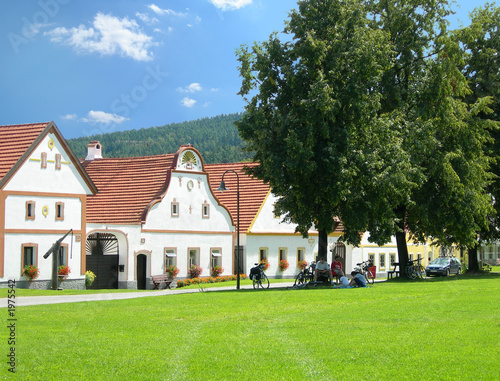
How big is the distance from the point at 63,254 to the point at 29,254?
2.35 m

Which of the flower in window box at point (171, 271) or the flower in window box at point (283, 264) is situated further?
the flower in window box at point (283, 264)

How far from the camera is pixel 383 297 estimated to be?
76.5 ft

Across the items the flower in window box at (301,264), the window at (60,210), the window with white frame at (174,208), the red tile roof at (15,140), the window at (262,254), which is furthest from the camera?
the flower in window box at (301,264)

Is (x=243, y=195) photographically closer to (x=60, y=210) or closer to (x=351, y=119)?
(x=60, y=210)

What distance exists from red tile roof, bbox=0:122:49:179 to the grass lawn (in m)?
17.3

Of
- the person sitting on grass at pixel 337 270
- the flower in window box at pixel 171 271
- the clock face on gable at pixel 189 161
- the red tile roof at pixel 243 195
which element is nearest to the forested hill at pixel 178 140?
the red tile roof at pixel 243 195

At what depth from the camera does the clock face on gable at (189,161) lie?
47.6 meters

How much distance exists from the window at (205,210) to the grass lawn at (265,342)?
28.1 m

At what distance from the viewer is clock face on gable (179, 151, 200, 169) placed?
156ft

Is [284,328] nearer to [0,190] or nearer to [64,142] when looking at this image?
[0,190]

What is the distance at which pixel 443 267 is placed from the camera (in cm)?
5306

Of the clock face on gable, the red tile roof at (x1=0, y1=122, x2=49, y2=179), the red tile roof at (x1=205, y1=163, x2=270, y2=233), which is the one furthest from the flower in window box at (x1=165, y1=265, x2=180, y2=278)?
the red tile roof at (x1=0, y1=122, x2=49, y2=179)

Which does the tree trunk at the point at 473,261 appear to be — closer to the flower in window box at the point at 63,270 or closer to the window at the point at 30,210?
the flower in window box at the point at 63,270

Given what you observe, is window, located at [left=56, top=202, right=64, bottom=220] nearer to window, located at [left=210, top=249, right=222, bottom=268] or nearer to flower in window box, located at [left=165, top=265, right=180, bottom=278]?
flower in window box, located at [left=165, top=265, right=180, bottom=278]
